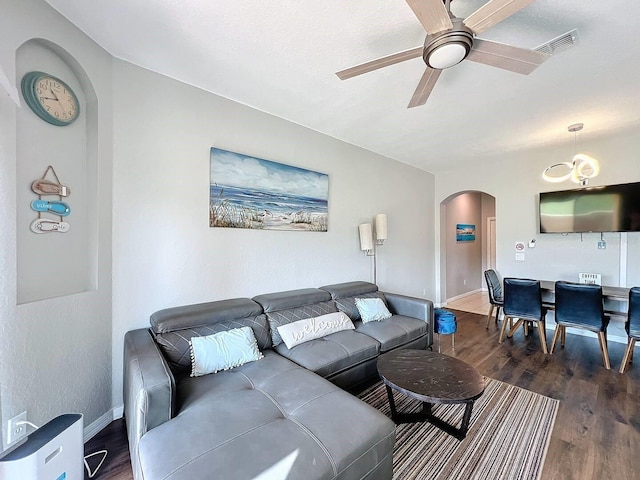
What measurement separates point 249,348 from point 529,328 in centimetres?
412

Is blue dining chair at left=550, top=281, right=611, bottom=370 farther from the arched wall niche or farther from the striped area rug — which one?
the arched wall niche

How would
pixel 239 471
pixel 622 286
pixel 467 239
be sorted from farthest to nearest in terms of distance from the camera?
1. pixel 467 239
2. pixel 622 286
3. pixel 239 471

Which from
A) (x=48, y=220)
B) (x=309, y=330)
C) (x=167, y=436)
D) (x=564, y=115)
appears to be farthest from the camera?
(x=564, y=115)

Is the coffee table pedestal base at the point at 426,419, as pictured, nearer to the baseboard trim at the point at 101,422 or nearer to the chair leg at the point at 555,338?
the baseboard trim at the point at 101,422

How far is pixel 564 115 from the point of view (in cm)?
289

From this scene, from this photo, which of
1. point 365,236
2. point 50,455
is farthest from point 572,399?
point 50,455

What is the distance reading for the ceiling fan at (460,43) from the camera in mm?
1219

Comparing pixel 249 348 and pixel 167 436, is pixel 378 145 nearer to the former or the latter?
pixel 249 348

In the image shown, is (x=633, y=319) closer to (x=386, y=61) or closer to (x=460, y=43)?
(x=460, y=43)

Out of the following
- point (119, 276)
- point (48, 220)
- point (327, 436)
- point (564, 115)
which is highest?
point (564, 115)

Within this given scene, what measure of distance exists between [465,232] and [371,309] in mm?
4741

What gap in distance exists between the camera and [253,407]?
1.46 meters

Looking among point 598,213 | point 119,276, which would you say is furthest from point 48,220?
point 598,213

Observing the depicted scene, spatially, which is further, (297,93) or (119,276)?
(297,93)
